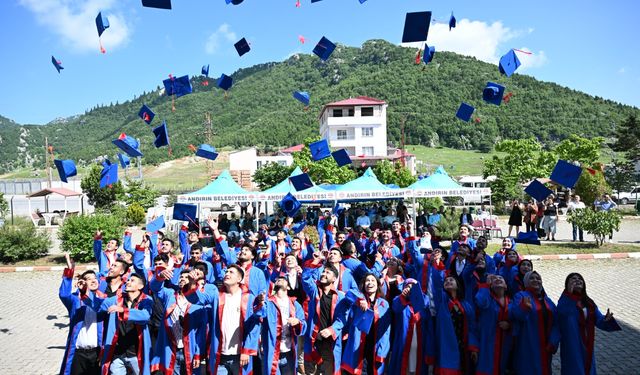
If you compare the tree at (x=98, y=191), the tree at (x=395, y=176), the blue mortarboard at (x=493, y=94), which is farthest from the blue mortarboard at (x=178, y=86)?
the tree at (x=98, y=191)

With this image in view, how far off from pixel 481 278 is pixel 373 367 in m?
2.01

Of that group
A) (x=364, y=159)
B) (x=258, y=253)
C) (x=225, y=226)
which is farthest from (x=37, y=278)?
(x=364, y=159)

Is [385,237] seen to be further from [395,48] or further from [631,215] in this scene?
[395,48]

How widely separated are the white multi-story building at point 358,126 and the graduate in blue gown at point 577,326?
57.9m

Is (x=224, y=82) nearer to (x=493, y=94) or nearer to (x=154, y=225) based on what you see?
(x=154, y=225)

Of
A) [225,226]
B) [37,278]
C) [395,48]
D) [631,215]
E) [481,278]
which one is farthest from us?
[395,48]

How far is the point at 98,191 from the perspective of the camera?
124ft

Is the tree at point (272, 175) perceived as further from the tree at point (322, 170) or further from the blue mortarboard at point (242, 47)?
the blue mortarboard at point (242, 47)

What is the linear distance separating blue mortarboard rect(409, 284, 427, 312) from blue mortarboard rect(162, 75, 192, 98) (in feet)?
31.0

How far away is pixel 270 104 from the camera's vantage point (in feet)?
438

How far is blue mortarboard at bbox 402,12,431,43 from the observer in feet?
32.1

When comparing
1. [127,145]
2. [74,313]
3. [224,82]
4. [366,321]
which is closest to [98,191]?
[224,82]

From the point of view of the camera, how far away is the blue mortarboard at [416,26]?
9.80 metres

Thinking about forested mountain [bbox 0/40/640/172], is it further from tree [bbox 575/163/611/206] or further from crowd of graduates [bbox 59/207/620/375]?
crowd of graduates [bbox 59/207/620/375]
